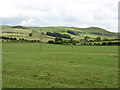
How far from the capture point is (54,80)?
60.2 feet

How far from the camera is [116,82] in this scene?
1786 centimetres

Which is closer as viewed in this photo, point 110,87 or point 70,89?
point 70,89

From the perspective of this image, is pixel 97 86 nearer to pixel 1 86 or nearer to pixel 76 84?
pixel 76 84

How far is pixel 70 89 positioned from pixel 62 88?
670mm

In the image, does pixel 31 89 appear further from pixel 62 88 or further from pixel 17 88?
pixel 62 88

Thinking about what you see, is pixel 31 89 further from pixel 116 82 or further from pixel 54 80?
pixel 116 82

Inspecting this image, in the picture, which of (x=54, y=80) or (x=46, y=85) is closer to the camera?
(x=46, y=85)

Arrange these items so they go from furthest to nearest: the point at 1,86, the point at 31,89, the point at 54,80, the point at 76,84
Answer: the point at 54,80 → the point at 76,84 → the point at 1,86 → the point at 31,89

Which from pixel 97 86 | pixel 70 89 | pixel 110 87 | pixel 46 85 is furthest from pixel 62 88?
pixel 110 87

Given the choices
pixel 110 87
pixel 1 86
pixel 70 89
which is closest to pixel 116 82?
pixel 110 87

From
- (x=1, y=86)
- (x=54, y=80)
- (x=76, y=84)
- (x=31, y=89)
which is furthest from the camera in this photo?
(x=54, y=80)

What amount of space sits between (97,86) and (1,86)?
8.22 m

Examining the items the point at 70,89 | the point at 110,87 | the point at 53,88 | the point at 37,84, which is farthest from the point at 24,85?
the point at 110,87

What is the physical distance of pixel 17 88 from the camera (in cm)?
1484
